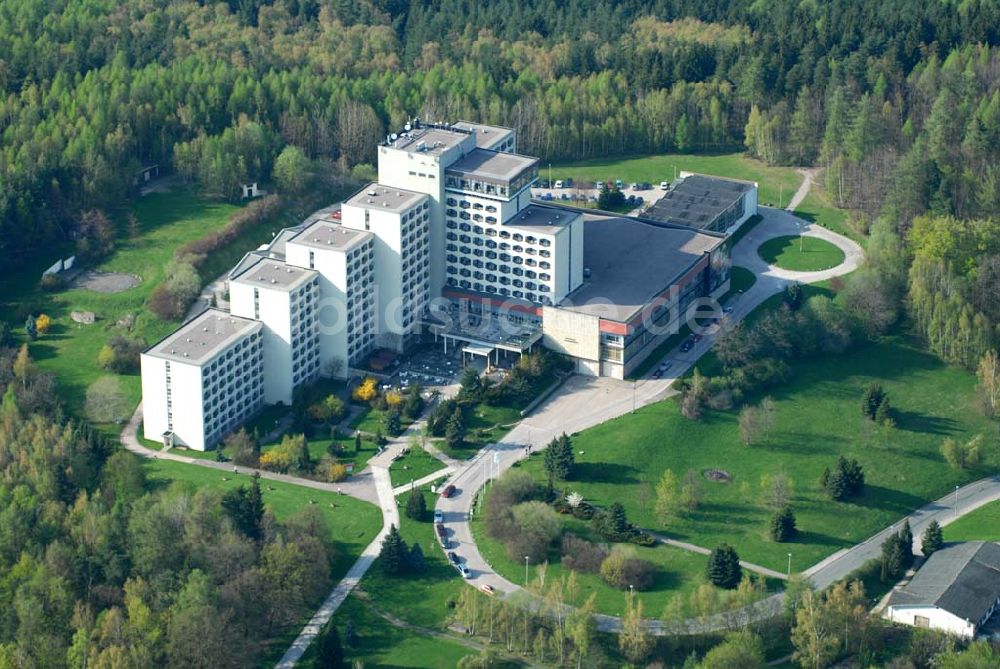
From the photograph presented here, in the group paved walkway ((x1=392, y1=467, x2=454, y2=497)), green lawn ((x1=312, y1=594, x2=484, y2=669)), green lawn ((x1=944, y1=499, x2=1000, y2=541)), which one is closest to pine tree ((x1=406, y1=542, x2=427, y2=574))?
green lawn ((x1=312, y1=594, x2=484, y2=669))

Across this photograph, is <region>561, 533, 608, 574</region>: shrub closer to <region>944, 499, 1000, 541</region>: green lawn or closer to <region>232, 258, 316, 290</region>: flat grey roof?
<region>944, 499, 1000, 541</region>: green lawn

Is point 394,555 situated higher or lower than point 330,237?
lower

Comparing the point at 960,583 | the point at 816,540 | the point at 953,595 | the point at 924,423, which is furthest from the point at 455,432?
the point at 953,595

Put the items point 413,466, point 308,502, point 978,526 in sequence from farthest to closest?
1. point 413,466
2. point 308,502
3. point 978,526

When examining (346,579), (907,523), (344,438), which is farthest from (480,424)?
(907,523)

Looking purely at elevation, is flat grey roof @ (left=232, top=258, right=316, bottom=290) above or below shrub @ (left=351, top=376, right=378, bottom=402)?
above

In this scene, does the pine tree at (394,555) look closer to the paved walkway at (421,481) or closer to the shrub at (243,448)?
the paved walkway at (421,481)

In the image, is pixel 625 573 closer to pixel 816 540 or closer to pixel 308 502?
pixel 816 540

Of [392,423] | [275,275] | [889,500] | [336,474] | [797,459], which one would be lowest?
[889,500]
